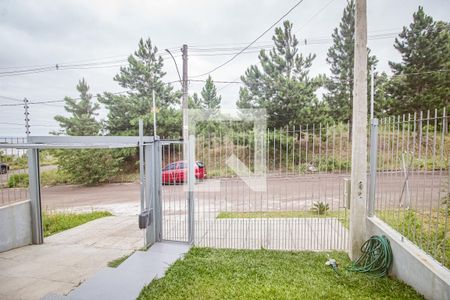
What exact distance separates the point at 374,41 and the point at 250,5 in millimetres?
9027

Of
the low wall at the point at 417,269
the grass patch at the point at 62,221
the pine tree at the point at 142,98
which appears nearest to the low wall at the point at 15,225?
the grass patch at the point at 62,221

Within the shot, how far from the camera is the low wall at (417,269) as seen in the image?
2029 mm

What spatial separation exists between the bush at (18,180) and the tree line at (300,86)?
32.7ft

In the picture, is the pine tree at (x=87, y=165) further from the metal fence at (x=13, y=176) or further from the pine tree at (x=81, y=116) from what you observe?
the metal fence at (x=13, y=176)

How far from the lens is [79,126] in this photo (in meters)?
16.2

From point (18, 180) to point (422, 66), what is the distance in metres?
18.4

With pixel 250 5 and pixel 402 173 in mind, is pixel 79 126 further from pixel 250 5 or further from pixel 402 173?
pixel 402 173

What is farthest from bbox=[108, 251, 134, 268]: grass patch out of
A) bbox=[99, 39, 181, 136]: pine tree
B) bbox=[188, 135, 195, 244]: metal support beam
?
bbox=[99, 39, 181, 136]: pine tree

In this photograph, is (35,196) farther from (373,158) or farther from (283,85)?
(283,85)

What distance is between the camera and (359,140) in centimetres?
342

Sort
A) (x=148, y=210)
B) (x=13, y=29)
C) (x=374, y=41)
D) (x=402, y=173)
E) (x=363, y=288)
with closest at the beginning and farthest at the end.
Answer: (x=363, y=288) → (x=402, y=173) → (x=148, y=210) → (x=13, y=29) → (x=374, y=41)

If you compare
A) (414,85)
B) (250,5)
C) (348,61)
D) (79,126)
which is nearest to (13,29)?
(250,5)

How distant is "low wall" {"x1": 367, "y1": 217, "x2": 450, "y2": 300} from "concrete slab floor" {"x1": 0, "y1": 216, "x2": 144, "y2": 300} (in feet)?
13.2

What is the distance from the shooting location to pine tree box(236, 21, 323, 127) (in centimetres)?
1253
